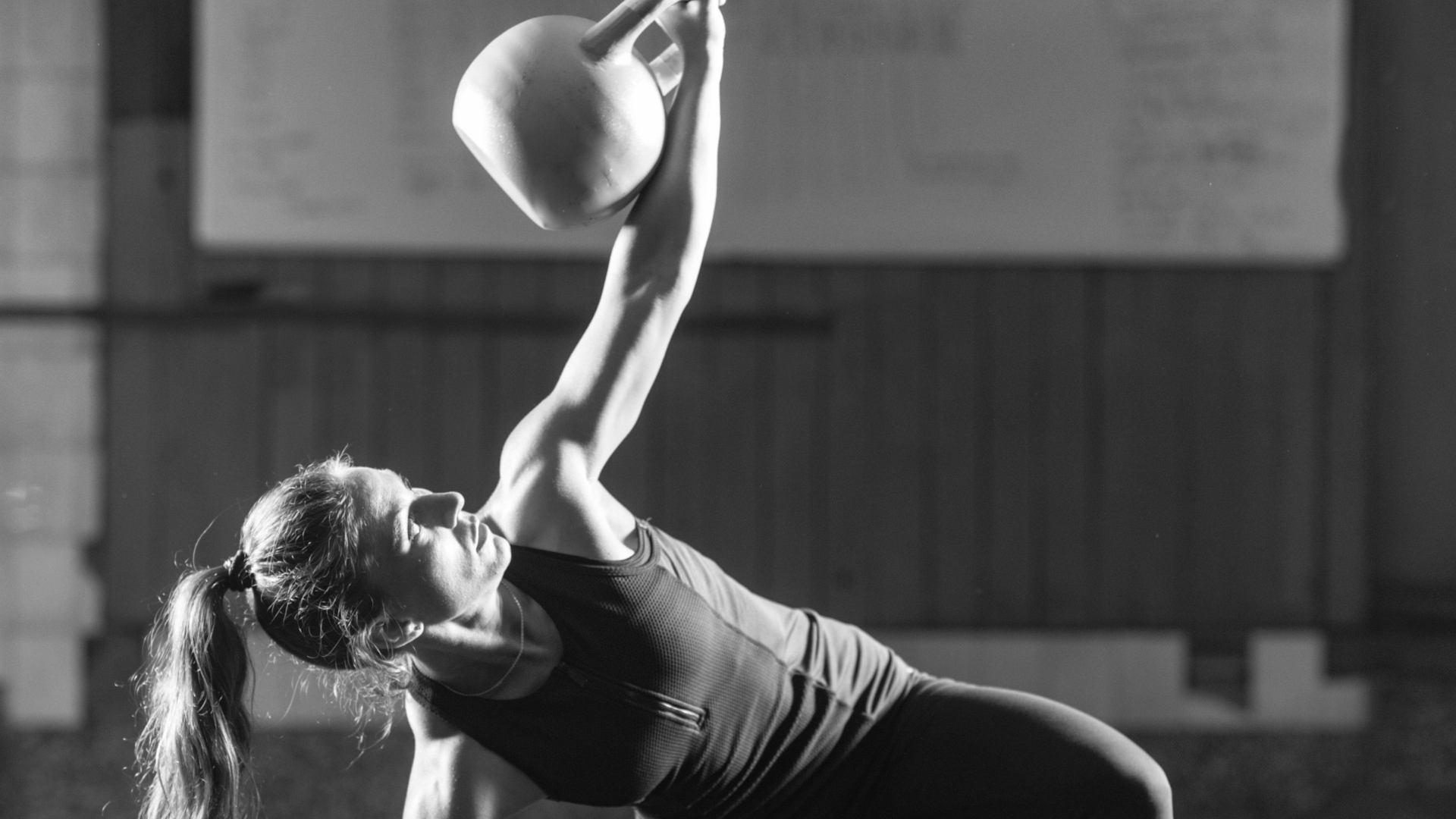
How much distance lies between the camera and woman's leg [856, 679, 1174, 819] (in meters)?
1.24

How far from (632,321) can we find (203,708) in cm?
52

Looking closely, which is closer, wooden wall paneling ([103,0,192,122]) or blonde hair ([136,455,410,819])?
blonde hair ([136,455,410,819])

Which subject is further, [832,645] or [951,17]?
[951,17]

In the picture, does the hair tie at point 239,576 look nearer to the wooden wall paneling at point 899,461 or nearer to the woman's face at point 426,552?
the woman's face at point 426,552

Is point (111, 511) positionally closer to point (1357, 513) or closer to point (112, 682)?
point (112, 682)

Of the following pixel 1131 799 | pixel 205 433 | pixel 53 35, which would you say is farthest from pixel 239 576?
pixel 53 35

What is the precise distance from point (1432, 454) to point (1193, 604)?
0.65 meters

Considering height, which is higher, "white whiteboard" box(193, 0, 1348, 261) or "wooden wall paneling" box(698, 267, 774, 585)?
"white whiteboard" box(193, 0, 1348, 261)

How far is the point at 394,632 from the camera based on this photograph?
1.10 metres

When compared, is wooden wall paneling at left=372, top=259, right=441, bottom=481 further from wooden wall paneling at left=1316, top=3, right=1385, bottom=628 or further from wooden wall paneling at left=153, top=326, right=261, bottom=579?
wooden wall paneling at left=1316, top=3, right=1385, bottom=628

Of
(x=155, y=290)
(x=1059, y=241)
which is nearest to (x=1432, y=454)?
(x=1059, y=241)

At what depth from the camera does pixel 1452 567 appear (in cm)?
277

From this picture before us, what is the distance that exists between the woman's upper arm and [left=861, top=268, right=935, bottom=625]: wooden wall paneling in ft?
5.08

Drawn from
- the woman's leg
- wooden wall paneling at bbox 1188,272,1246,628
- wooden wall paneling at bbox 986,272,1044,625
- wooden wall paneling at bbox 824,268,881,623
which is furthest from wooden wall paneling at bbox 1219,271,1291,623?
the woman's leg
